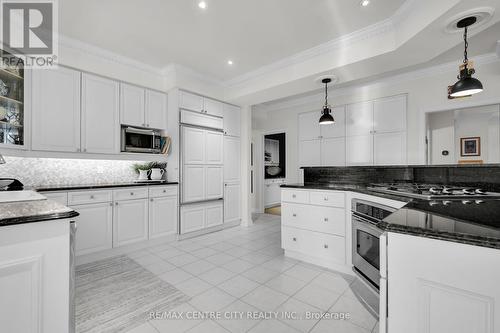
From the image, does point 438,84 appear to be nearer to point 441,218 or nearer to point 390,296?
point 441,218

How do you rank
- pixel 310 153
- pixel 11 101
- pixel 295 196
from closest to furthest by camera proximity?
pixel 11 101, pixel 295 196, pixel 310 153

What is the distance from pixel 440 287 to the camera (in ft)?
2.64

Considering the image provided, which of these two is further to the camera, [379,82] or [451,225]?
[379,82]

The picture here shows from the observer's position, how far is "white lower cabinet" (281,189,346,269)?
A: 253 centimetres

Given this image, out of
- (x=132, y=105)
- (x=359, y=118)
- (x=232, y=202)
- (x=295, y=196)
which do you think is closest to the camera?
(x=295, y=196)

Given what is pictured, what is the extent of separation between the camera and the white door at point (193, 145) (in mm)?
3730

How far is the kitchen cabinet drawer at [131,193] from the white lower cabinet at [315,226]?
6.68ft

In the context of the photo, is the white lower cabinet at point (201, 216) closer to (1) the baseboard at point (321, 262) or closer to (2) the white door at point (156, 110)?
(2) the white door at point (156, 110)

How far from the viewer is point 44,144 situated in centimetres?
262

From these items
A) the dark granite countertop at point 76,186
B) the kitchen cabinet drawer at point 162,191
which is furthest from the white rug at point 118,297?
the kitchen cabinet drawer at point 162,191

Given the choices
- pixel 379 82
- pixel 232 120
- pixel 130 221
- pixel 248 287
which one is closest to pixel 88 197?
pixel 130 221

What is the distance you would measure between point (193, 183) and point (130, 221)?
112cm

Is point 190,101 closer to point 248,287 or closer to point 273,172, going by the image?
point 248,287

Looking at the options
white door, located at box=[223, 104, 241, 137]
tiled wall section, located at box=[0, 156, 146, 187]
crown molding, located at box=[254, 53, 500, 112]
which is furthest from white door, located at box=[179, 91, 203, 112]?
crown molding, located at box=[254, 53, 500, 112]
